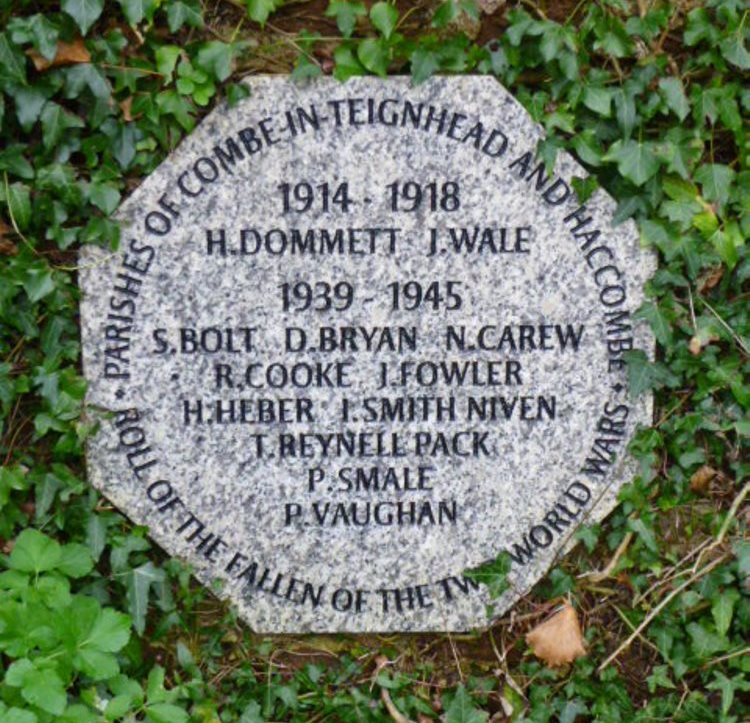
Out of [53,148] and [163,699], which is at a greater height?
[53,148]

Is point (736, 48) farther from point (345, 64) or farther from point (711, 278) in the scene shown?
point (345, 64)

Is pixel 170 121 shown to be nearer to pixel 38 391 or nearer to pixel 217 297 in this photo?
pixel 217 297

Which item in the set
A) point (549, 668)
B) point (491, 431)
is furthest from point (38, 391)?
point (549, 668)

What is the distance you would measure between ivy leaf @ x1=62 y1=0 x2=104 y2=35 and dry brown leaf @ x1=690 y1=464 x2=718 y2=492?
1.96 m

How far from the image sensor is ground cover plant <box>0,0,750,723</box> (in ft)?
7.86

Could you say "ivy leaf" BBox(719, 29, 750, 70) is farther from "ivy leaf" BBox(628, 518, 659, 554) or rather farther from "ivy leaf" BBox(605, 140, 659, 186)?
"ivy leaf" BBox(628, 518, 659, 554)

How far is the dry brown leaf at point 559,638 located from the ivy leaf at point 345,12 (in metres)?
1.63

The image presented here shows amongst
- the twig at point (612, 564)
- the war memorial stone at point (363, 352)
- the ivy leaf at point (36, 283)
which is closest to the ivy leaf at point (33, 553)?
the war memorial stone at point (363, 352)

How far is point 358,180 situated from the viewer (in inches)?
98.1

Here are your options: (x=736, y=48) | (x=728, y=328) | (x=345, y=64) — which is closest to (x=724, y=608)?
(x=728, y=328)

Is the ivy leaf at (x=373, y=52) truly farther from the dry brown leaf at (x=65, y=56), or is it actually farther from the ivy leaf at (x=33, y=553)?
the ivy leaf at (x=33, y=553)

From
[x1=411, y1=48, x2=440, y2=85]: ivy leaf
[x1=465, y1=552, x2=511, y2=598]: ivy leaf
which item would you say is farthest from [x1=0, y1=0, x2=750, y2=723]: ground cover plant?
[x1=465, y1=552, x2=511, y2=598]: ivy leaf

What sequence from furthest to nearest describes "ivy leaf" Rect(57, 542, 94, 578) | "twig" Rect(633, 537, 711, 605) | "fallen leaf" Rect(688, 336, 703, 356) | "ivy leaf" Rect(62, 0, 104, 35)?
"twig" Rect(633, 537, 711, 605), "fallen leaf" Rect(688, 336, 703, 356), "ivy leaf" Rect(57, 542, 94, 578), "ivy leaf" Rect(62, 0, 104, 35)

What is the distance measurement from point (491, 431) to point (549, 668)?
678mm
